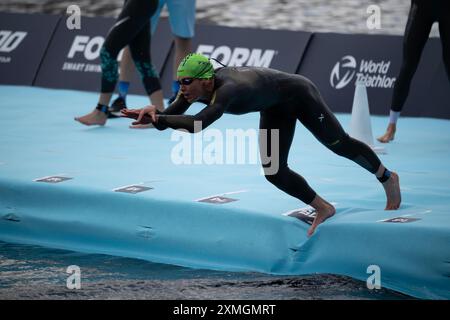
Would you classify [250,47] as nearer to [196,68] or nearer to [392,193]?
[392,193]

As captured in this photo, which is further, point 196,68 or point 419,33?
point 419,33

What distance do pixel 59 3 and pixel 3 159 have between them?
36.4 ft

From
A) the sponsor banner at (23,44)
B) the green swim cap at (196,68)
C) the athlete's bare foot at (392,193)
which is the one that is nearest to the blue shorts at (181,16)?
the sponsor banner at (23,44)

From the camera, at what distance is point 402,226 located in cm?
606

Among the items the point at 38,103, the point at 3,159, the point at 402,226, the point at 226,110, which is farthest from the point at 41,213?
the point at 38,103

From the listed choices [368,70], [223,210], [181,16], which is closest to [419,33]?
[368,70]

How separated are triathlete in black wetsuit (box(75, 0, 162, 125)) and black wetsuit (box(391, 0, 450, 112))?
95.5 inches

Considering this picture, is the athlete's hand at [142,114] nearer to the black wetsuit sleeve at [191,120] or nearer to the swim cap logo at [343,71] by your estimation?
the black wetsuit sleeve at [191,120]

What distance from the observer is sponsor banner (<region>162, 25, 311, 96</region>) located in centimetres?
1122

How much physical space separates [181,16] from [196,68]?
14.6 ft

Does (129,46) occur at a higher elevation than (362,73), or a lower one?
higher

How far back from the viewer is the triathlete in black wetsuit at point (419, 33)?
8.73 metres

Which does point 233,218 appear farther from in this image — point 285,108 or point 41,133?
point 41,133

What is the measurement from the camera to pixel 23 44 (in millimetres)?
12672
